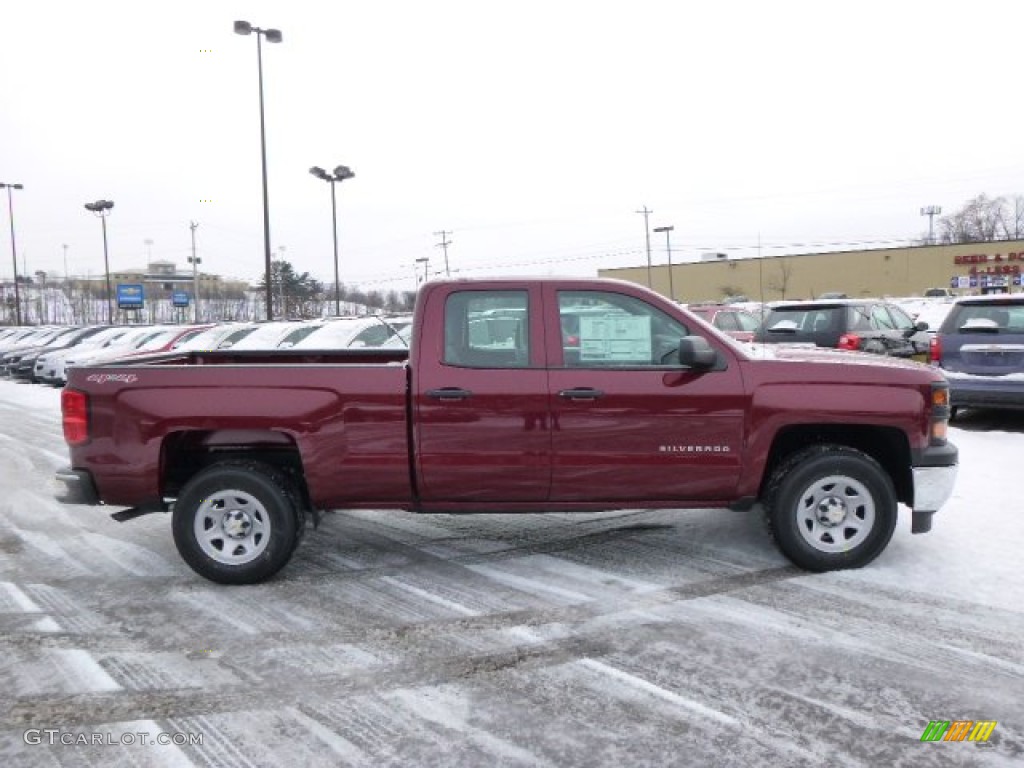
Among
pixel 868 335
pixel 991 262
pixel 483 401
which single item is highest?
pixel 991 262

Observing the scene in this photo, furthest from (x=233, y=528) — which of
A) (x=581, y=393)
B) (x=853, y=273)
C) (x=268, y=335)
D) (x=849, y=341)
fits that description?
(x=853, y=273)

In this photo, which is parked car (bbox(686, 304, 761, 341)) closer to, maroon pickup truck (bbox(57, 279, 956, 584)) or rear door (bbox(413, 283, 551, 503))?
maroon pickup truck (bbox(57, 279, 956, 584))

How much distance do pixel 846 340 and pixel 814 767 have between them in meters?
9.32

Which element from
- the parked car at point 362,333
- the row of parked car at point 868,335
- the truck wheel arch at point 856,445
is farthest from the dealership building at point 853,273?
the truck wheel arch at point 856,445

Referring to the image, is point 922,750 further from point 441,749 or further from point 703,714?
point 441,749

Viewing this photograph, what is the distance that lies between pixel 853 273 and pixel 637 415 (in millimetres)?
87788

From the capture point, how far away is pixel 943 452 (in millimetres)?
4777

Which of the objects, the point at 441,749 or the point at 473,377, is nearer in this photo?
the point at 441,749

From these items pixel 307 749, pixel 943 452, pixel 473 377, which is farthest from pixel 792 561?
pixel 307 749

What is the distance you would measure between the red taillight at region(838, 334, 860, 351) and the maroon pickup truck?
672cm

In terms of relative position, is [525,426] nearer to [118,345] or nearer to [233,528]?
[233,528]

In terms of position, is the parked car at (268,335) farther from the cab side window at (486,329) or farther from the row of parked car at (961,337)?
the cab side window at (486,329)

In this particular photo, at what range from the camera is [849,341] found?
441 inches

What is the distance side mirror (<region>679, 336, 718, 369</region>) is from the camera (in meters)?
4.54
